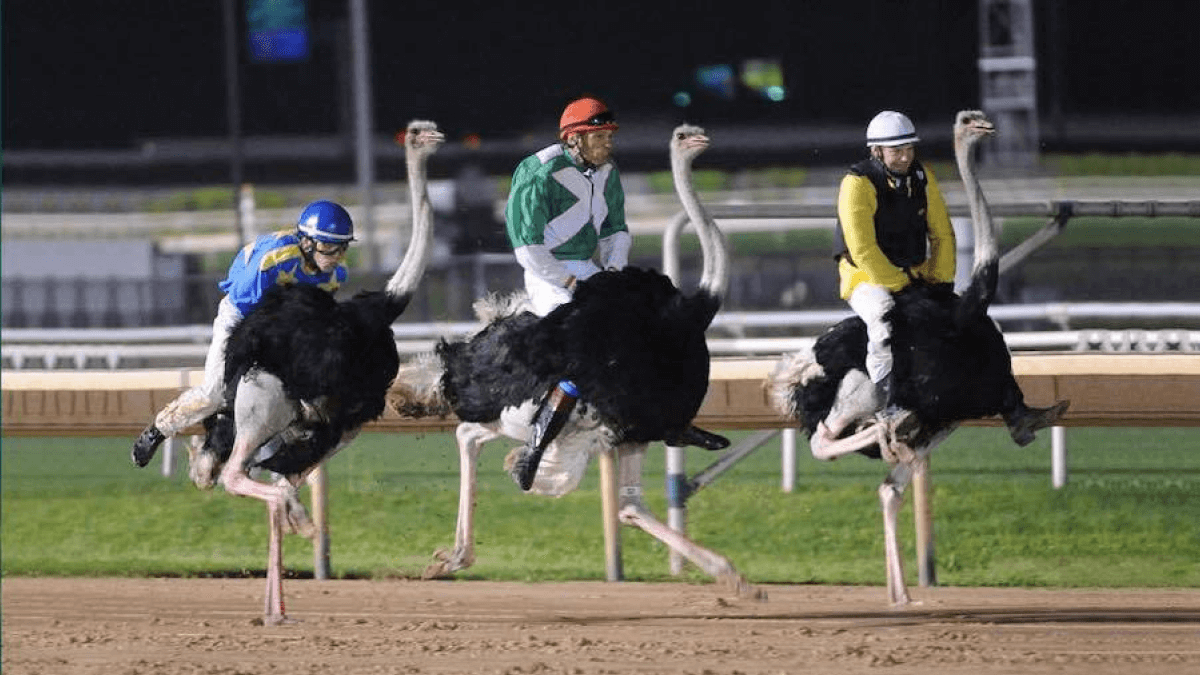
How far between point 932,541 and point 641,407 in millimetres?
2330

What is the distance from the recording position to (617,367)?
10.0 m

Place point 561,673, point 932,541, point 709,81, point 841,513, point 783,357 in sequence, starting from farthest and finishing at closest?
1. point 709,81
2. point 841,513
3. point 932,541
4. point 783,357
5. point 561,673

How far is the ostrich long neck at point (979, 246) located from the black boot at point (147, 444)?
3.32 meters

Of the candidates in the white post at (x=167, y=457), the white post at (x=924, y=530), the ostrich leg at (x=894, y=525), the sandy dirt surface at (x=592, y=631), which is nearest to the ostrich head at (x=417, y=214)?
the sandy dirt surface at (x=592, y=631)

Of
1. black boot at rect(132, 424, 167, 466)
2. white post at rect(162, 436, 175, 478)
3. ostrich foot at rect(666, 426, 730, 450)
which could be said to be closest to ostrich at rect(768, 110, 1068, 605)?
ostrich foot at rect(666, 426, 730, 450)

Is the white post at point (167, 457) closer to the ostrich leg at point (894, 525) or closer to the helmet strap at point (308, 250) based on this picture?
the helmet strap at point (308, 250)

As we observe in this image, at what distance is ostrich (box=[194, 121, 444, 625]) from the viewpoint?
10.2m

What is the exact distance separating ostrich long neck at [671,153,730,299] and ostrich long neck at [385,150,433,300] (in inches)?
41.0

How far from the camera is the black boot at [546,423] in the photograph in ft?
33.3

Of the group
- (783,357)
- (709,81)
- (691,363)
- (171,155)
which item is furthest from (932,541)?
(171,155)

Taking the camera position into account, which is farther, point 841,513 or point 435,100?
point 435,100

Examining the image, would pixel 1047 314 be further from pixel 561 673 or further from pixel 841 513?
pixel 561 673

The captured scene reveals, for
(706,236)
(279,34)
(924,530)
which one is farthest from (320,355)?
(279,34)

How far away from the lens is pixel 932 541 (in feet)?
38.9
